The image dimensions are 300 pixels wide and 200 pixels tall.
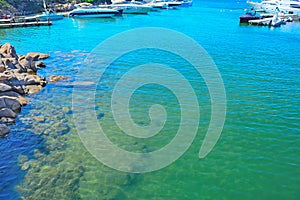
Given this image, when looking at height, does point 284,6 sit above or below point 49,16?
above

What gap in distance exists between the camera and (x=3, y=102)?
2247cm

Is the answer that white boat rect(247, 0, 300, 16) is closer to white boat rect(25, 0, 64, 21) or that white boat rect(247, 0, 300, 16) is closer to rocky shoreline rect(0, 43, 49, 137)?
white boat rect(25, 0, 64, 21)

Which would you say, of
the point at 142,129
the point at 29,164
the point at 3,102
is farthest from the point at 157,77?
the point at 29,164

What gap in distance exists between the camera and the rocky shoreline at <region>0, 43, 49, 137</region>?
21.7 m

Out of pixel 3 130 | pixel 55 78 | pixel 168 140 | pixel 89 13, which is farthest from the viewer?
pixel 89 13

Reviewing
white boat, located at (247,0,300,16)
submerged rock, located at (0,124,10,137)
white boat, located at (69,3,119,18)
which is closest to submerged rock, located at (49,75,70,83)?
submerged rock, located at (0,124,10,137)

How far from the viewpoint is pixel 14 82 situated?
27000 millimetres

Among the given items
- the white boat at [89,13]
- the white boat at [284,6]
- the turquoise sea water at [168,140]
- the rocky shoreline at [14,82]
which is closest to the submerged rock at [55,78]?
the rocky shoreline at [14,82]

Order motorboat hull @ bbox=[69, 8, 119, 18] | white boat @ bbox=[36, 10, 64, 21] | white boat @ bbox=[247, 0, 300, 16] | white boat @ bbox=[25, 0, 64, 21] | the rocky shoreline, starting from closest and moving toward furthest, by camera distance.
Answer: the rocky shoreline, white boat @ bbox=[25, 0, 64, 21], white boat @ bbox=[36, 10, 64, 21], motorboat hull @ bbox=[69, 8, 119, 18], white boat @ bbox=[247, 0, 300, 16]

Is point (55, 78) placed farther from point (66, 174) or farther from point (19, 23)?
point (19, 23)

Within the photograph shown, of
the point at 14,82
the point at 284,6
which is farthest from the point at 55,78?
the point at 284,6

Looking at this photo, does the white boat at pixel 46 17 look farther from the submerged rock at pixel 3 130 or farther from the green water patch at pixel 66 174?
the green water patch at pixel 66 174

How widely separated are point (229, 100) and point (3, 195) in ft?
64.3

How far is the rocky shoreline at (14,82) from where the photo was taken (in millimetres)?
21688
